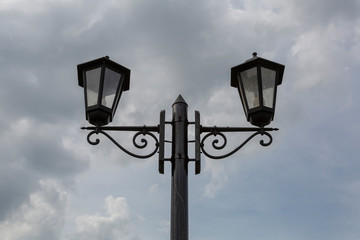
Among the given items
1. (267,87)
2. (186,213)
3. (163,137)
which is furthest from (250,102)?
(186,213)

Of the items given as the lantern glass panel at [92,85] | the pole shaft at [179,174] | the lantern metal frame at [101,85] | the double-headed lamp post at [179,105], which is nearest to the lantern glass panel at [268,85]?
the double-headed lamp post at [179,105]

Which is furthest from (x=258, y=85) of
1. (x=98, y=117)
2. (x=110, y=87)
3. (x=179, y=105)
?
(x=98, y=117)

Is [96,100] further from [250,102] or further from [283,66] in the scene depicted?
[283,66]

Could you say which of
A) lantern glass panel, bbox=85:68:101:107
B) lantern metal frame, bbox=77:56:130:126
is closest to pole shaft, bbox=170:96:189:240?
lantern metal frame, bbox=77:56:130:126

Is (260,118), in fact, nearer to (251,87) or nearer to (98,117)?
(251,87)

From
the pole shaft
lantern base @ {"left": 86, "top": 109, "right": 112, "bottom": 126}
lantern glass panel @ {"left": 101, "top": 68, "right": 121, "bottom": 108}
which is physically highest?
lantern glass panel @ {"left": 101, "top": 68, "right": 121, "bottom": 108}

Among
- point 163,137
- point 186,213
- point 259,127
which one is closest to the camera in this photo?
point 186,213

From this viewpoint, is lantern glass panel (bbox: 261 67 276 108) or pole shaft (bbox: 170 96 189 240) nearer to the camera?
pole shaft (bbox: 170 96 189 240)

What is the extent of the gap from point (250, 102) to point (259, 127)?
0.33 meters

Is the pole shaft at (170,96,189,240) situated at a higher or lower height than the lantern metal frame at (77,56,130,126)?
lower

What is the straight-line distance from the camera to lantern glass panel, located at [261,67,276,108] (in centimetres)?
496

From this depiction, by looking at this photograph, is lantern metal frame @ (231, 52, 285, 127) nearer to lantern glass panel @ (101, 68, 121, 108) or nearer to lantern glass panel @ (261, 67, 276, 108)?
lantern glass panel @ (261, 67, 276, 108)

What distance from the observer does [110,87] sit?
5.04 m

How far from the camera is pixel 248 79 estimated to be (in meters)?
5.14
